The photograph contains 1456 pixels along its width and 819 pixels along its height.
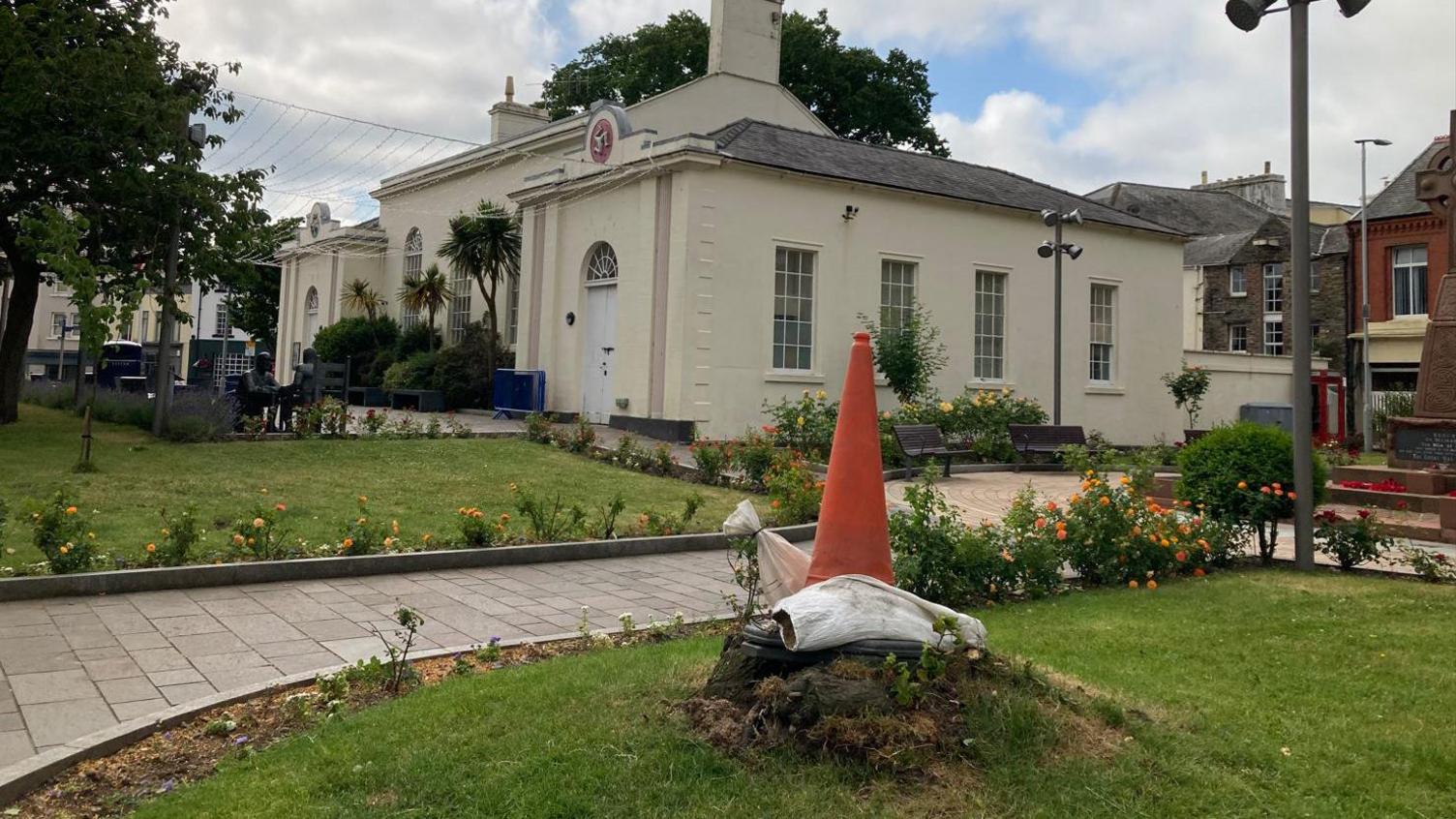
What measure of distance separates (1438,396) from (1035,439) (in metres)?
6.64

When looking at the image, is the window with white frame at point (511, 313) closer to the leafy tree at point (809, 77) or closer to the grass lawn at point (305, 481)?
the grass lawn at point (305, 481)

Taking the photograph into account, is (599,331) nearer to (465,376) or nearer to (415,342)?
(465,376)

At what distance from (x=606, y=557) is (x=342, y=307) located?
2807cm

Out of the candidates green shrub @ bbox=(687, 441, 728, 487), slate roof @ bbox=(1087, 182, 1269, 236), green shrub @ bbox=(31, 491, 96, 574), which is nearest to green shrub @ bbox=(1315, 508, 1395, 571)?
green shrub @ bbox=(687, 441, 728, 487)

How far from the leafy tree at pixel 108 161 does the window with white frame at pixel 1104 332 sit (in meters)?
18.9

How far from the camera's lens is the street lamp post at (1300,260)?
8.69m

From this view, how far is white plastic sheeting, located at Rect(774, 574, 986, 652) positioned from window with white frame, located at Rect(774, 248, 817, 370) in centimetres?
1581

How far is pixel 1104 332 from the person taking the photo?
82.9 ft

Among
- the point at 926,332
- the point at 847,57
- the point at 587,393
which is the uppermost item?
the point at 847,57

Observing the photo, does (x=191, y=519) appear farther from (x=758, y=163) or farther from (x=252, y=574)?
(x=758, y=163)

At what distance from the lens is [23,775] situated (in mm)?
3812

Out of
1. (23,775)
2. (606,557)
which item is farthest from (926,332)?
(23,775)

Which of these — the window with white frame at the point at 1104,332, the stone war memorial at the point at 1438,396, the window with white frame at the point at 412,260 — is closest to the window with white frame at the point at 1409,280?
the window with white frame at the point at 1104,332

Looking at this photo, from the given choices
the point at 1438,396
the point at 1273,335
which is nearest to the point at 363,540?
the point at 1438,396
